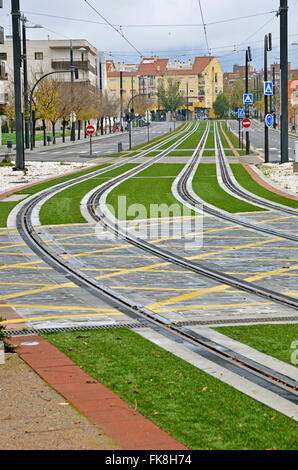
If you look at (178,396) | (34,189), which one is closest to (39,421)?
(178,396)

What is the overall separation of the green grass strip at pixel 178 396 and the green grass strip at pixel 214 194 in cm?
1646

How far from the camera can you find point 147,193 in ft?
100

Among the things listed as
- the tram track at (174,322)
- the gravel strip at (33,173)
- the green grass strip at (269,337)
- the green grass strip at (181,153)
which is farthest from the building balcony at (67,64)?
the green grass strip at (269,337)

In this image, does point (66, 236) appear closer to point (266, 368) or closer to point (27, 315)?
point (27, 315)

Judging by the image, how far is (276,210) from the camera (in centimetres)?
2503

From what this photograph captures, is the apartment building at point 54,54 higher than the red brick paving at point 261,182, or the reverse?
the apartment building at point 54,54

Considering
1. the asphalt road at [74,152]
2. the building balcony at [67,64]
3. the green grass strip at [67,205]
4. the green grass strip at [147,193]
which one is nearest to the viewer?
the green grass strip at [67,205]

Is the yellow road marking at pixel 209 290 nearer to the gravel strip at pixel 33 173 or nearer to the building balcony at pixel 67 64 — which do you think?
the gravel strip at pixel 33 173

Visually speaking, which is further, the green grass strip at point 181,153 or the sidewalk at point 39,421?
the green grass strip at point 181,153

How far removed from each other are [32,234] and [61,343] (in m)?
11.1

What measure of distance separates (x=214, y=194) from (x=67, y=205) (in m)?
6.30

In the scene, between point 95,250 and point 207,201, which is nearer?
point 95,250

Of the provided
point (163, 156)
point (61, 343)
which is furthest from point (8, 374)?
point (163, 156)

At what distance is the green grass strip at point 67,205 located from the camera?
921 inches
